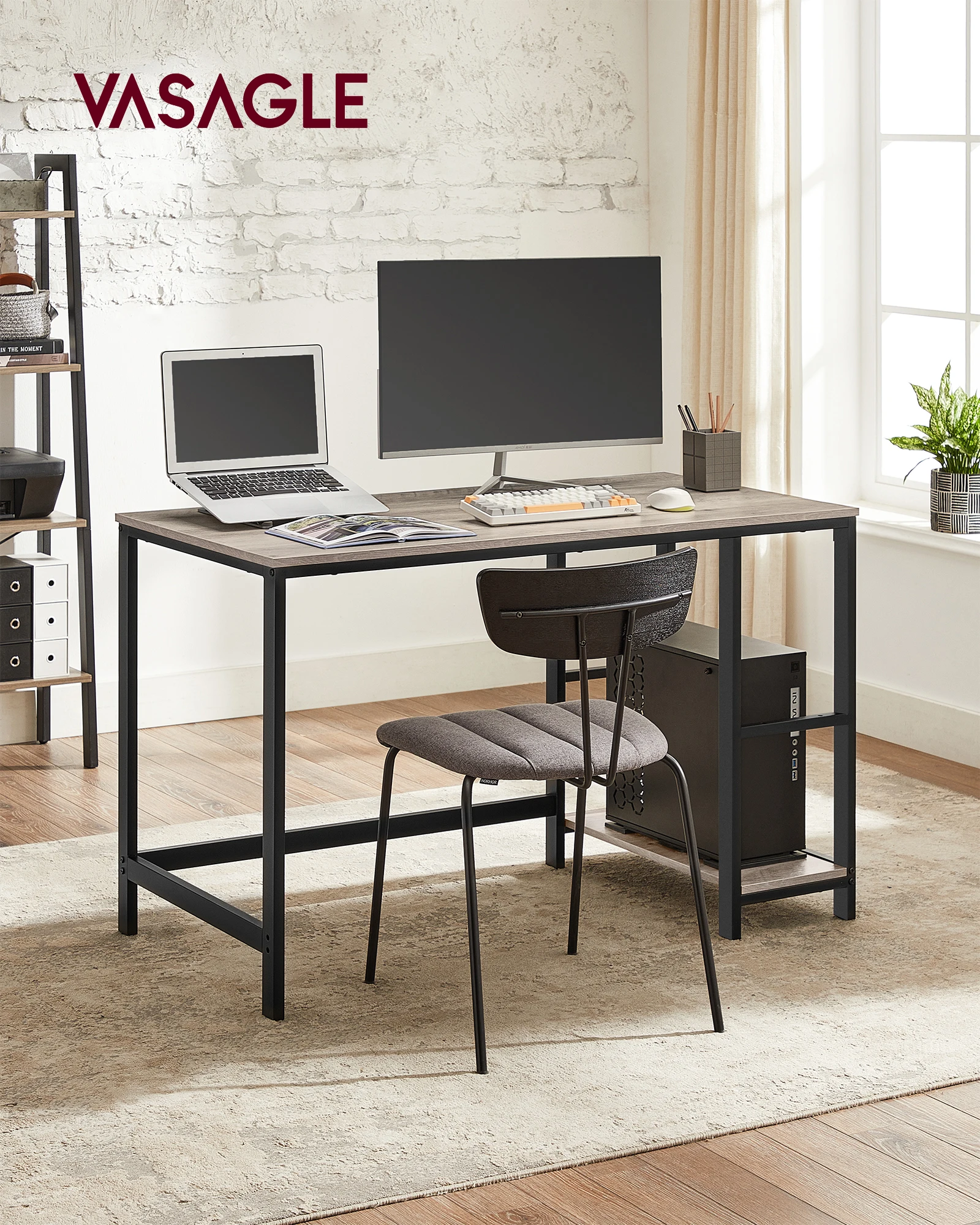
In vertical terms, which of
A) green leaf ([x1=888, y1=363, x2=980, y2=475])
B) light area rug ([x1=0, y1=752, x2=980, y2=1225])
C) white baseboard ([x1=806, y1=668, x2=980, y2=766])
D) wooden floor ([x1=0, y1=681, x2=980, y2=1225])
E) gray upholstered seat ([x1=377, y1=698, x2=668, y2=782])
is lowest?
Answer: wooden floor ([x1=0, y1=681, x2=980, y2=1225])

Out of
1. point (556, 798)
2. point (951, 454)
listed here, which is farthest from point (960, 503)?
point (556, 798)

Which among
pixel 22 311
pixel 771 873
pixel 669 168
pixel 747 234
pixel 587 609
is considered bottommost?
pixel 771 873

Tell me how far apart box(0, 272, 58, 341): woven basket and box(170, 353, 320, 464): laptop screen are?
4.58 feet

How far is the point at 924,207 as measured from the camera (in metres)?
4.90

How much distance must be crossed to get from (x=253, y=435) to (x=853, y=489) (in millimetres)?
2321

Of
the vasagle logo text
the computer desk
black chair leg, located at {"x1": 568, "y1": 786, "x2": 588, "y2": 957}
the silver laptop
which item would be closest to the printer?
the vasagle logo text

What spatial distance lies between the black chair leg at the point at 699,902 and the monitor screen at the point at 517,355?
81 centimetres

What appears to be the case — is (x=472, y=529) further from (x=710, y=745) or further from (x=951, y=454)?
(x=951, y=454)

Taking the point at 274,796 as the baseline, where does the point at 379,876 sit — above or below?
below

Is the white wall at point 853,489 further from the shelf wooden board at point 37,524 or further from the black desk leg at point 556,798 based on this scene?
the shelf wooden board at point 37,524

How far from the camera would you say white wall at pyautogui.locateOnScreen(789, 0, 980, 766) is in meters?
4.72

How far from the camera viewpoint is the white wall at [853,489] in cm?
472

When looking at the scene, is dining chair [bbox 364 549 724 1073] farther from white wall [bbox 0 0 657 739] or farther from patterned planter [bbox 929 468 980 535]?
white wall [bbox 0 0 657 739]

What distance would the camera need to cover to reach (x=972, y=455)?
15.1ft
